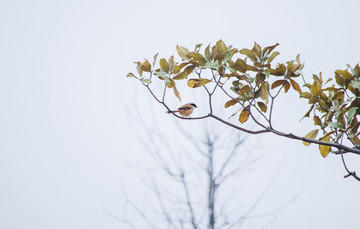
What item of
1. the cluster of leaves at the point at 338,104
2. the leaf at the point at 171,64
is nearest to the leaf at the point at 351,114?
the cluster of leaves at the point at 338,104

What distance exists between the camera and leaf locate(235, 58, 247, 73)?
1457 mm

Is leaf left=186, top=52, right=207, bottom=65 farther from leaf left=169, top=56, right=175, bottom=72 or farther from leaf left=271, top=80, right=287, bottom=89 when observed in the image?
leaf left=271, top=80, right=287, bottom=89

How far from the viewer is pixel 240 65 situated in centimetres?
146

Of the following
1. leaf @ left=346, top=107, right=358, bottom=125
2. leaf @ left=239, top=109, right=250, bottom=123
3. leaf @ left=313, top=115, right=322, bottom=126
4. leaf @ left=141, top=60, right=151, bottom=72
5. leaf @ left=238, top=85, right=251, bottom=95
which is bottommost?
leaf @ left=346, top=107, right=358, bottom=125

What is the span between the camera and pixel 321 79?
1.55 m

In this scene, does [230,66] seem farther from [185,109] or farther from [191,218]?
[191,218]

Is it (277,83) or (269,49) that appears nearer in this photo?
(269,49)

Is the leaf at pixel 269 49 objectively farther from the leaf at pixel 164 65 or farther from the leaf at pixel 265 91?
the leaf at pixel 164 65

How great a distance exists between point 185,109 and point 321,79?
638 millimetres

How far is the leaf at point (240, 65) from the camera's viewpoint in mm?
1457

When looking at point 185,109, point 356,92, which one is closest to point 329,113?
point 356,92

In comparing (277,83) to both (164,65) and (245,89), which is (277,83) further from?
(164,65)

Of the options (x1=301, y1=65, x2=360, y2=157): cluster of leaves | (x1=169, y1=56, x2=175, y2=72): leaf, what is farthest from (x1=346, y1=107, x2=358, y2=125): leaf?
(x1=169, y1=56, x2=175, y2=72): leaf

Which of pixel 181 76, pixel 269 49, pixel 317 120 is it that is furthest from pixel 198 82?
pixel 317 120
